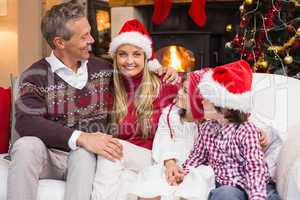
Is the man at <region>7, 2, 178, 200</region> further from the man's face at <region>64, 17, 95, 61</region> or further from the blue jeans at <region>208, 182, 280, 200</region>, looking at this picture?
the blue jeans at <region>208, 182, 280, 200</region>

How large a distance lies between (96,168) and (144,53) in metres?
0.56

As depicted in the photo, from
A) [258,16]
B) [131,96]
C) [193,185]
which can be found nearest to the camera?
[193,185]

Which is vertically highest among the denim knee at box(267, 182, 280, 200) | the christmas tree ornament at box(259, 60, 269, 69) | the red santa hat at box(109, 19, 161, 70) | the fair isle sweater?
the red santa hat at box(109, 19, 161, 70)

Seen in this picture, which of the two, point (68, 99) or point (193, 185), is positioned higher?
point (68, 99)

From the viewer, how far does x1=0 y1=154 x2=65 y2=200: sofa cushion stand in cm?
165

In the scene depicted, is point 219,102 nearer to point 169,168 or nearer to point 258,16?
point 169,168

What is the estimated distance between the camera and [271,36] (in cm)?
283

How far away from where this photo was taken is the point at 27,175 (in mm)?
1604

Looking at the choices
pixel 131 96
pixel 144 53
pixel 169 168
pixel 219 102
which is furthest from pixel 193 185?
pixel 144 53

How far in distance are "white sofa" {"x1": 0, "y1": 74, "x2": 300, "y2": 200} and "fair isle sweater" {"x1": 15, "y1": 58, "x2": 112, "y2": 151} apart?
18 cm

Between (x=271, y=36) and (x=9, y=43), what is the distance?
2817mm

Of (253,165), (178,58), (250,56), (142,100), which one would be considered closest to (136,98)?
(142,100)

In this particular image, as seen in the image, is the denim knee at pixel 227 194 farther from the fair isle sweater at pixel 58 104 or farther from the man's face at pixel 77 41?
the man's face at pixel 77 41

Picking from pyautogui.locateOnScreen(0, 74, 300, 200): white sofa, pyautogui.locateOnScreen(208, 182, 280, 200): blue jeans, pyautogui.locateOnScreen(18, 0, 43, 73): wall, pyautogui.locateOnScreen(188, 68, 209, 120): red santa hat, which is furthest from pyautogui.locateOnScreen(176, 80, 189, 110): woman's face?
pyautogui.locateOnScreen(18, 0, 43, 73): wall
